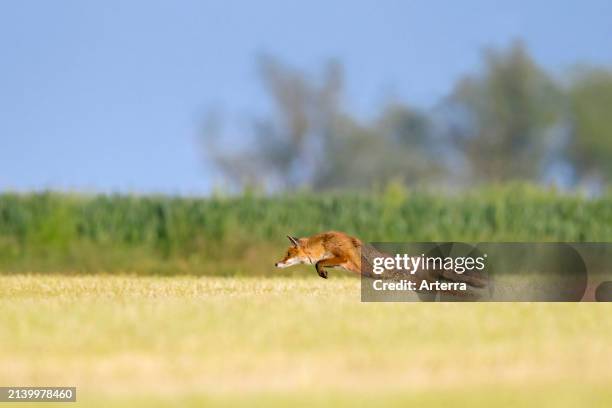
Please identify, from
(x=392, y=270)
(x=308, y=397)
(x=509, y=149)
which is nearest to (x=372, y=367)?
(x=308, y=397)

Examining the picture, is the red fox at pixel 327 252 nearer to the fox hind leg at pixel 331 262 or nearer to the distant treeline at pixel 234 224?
the fox hind leg at pixel 331 262

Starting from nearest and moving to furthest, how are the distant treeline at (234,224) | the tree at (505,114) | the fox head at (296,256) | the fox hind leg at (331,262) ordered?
the fox hind leg at (331,262)
the fox head at (296,256)
the distant treeline at (234,224)
the tree at (505,114)

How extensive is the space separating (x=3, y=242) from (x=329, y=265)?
14.6 metres

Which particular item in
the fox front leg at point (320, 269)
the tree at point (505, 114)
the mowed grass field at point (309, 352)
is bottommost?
the mowed grass field at point (309, 352)

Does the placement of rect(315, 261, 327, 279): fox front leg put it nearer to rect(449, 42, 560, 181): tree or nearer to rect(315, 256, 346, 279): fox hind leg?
rect(315, 256, 346, 279): fox hind leg

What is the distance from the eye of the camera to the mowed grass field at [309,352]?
6.70 m

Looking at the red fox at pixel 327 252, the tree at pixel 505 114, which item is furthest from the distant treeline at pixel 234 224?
the tree at pixel 505 114

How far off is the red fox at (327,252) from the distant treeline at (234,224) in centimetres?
965

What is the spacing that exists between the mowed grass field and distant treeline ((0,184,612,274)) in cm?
1074

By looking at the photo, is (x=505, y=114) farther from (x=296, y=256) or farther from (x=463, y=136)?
(x=296, y=256)

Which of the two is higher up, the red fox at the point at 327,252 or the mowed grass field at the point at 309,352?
the red fox at the point at 327,252

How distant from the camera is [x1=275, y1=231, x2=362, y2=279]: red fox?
1049cm

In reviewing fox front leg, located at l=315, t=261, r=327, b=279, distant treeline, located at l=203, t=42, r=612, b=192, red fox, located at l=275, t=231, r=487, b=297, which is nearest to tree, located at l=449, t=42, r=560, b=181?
distant treeline, located at l=203, t=42, r=612, b=192

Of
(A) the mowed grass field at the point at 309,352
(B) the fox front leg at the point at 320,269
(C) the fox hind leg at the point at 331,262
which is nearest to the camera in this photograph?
(A) the mowed grass field at the point at 309,352
